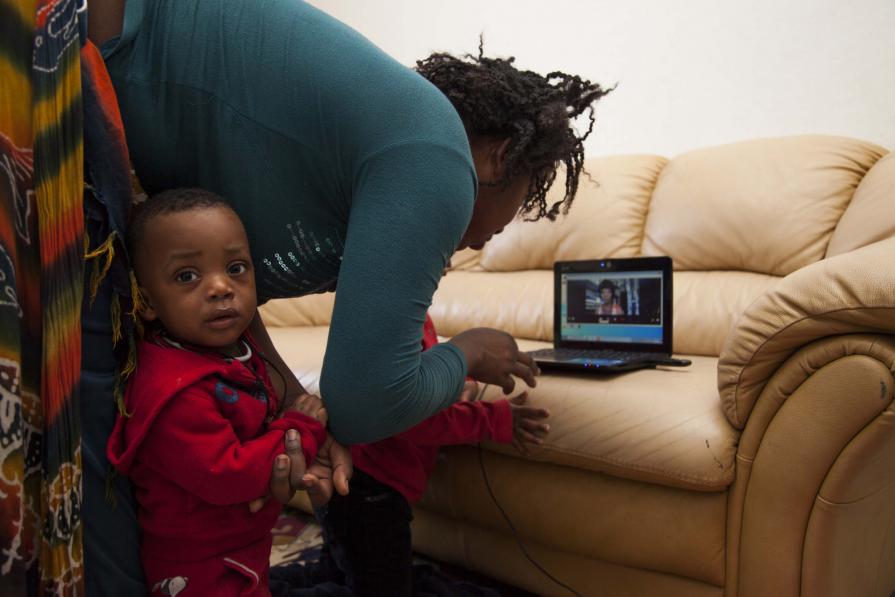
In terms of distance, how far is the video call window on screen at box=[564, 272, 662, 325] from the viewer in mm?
1457

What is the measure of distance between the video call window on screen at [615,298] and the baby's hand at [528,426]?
19.3 inches

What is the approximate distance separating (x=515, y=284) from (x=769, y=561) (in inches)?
49.5

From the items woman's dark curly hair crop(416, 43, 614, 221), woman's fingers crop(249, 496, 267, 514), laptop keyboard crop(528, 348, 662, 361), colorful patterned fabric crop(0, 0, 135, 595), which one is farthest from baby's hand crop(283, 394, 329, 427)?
laptop keyboard crop(528, 348, 662, 361)

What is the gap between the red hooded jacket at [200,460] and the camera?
2.12ft

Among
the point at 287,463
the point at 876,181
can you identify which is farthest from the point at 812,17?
the point at 287,463

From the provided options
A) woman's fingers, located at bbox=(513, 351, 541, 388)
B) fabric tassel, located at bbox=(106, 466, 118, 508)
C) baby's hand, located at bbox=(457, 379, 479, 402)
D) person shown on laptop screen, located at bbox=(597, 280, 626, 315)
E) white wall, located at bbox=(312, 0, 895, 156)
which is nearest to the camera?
fabric tassel, located at bbox=(106, 466, 118, 508)

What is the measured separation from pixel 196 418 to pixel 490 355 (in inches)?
15.3

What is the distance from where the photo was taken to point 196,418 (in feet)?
2.14

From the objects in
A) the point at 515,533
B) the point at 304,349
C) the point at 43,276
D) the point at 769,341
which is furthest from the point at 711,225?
the point at 43,276

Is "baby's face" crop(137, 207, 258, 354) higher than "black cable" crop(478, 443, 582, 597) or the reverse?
higher

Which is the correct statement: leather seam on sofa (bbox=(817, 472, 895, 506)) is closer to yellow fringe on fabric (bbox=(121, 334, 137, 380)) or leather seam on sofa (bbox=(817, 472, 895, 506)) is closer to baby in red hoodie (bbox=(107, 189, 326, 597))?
baby in red hoodie (bbox=(107, 189, 326, 597))

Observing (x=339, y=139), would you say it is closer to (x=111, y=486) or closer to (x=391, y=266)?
(x=391, y=266)

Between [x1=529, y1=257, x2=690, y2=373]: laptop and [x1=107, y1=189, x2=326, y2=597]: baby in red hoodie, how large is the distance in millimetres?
735

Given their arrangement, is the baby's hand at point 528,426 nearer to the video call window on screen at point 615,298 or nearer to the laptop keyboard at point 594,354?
the laptop keyboard at point 594,354
